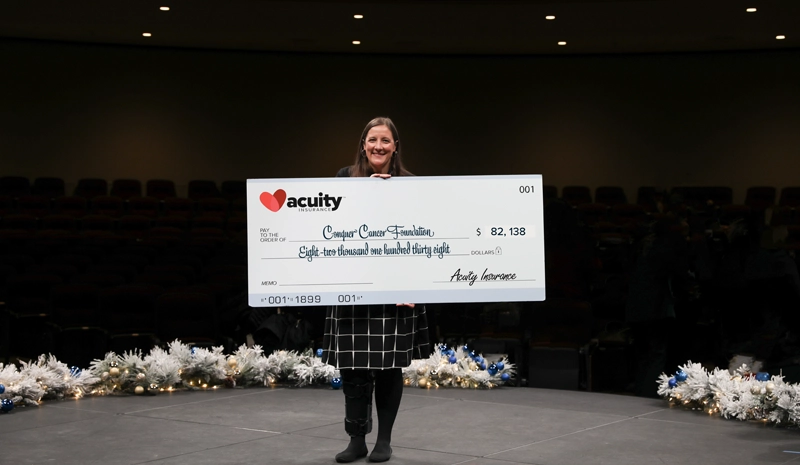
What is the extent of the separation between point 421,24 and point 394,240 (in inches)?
428

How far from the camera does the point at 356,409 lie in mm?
3957

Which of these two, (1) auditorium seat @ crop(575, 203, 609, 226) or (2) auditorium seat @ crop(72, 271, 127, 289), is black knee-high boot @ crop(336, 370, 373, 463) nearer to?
(2) auditorium seat @ crop(72, 271, 127, 289)

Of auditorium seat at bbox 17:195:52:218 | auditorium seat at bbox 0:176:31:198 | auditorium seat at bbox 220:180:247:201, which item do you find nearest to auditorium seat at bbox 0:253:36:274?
auditorium seat at bbox 17:195:52:218

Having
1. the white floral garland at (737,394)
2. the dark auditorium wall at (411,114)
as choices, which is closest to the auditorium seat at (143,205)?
the dark auditorium wall at (411,114)

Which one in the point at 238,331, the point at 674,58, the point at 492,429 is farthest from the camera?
the point at 674,58

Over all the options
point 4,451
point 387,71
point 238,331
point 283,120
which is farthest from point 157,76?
point 4,451

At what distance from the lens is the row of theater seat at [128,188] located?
15500 millimetres

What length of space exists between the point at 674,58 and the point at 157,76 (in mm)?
→ 9517

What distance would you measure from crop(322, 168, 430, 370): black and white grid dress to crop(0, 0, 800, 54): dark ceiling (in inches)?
389

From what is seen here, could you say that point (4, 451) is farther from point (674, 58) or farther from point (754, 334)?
point (674, 58)

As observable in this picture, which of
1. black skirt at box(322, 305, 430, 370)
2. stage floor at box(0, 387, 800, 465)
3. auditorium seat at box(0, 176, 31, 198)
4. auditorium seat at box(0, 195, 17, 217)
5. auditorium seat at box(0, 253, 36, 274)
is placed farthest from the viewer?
auditorium seat at box(0, 176, 31, 198)

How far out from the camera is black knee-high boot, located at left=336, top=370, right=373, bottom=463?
155 inches

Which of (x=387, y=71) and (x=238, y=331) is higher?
(x=387, y=71)

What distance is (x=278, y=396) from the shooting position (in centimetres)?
568
